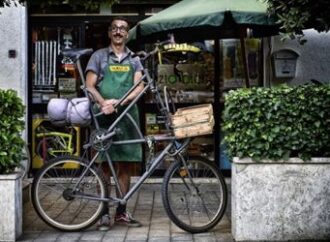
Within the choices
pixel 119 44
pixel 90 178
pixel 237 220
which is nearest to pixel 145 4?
pixel 119 44

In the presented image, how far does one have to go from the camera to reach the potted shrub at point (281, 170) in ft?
20.3

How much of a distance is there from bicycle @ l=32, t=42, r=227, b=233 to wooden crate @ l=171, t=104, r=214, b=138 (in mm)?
94

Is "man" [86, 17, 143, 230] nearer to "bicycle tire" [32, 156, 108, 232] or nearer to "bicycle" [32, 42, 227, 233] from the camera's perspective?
"bicycle" [32, 42, 227, 233]

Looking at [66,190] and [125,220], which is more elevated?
[66,190]

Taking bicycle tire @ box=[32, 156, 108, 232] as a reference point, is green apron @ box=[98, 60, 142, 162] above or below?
above

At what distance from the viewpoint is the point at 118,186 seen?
6855 millimetres

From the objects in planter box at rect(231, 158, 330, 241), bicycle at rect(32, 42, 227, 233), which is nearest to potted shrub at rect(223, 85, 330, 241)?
planter box at rect(231, 158, 330, 241)

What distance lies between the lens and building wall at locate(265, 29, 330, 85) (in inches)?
408

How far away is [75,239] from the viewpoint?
21.1 ft

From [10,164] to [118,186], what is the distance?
3.68 ft

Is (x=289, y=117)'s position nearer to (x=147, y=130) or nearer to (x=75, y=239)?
(x=75, y=239)

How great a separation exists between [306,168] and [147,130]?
4809 mm

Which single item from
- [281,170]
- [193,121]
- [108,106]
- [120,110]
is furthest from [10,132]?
[281,170]

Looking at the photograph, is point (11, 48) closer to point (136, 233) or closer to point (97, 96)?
point (97, 96)
